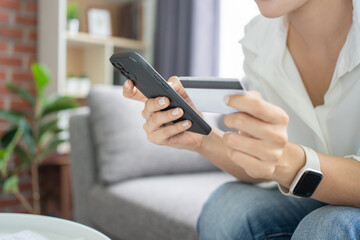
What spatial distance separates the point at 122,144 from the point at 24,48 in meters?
1.41

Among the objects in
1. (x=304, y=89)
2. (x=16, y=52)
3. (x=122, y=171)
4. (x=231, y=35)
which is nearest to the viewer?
(x=304, y=89)

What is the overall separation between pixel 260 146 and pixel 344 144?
1.29 feet

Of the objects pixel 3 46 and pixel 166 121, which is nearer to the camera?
pixel 166 121

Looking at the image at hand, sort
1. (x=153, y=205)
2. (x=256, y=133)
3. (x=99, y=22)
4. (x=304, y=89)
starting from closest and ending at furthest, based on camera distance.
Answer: (x=256, y=133) < (x=304, y=89) < (x=153, y=205) < (x=99, y=22)

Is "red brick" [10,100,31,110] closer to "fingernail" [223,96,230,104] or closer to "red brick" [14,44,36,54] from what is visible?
"red brick" [14,44,36,54]

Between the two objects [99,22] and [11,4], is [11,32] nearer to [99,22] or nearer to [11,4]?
[11,4]

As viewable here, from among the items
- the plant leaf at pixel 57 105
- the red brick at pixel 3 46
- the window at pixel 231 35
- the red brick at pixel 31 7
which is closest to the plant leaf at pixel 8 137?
the plant leaf at pixel 57 105

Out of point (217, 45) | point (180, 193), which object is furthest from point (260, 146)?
point (217, 45)

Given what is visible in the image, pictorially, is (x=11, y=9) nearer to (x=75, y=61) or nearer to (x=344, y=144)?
(x=75, y=61)

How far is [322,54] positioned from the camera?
900 mm

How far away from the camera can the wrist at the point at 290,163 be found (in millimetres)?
594

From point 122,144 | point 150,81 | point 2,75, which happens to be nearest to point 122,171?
point 122,144

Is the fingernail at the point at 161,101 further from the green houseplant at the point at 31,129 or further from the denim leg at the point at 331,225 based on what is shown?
the green houseplant at the point at 31,129

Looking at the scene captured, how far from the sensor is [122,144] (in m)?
1.52
